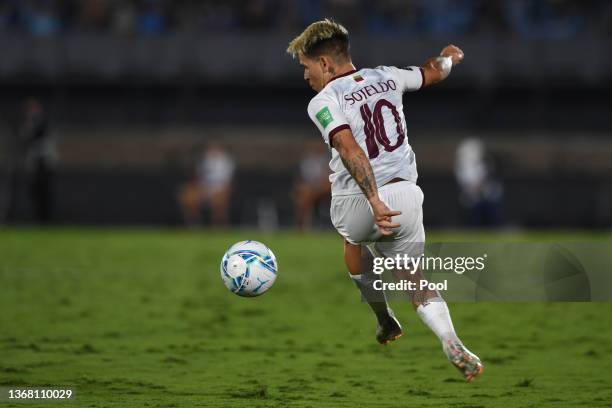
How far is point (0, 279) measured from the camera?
579 inches

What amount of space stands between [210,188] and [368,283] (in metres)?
20.7

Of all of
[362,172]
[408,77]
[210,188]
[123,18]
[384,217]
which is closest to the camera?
[384,217]

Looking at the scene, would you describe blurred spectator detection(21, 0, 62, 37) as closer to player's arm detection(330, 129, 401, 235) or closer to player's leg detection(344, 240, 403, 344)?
player's leg detection(344, 240, 403, 344)

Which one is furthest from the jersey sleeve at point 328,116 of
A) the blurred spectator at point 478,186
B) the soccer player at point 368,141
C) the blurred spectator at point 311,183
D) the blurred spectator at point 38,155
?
the blurred spectator at point 478,186

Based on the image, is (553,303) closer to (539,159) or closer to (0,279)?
(0,279)

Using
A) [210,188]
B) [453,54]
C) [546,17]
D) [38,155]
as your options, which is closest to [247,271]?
[453,54]

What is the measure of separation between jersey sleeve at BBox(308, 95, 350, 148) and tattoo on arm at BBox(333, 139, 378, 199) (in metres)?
0.19

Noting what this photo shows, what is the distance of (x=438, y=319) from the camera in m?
6.89

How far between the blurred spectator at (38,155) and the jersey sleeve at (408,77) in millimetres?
18489

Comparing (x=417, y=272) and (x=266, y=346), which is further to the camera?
(x=266, y=346)

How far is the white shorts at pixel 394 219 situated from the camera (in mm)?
7051

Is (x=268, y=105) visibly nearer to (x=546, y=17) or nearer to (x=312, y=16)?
(x=312, y=16)

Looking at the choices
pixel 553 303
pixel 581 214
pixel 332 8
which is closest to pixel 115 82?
pixel 332 8

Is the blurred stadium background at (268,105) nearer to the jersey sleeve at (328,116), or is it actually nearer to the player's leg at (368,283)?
the player's leg at (368,283)
